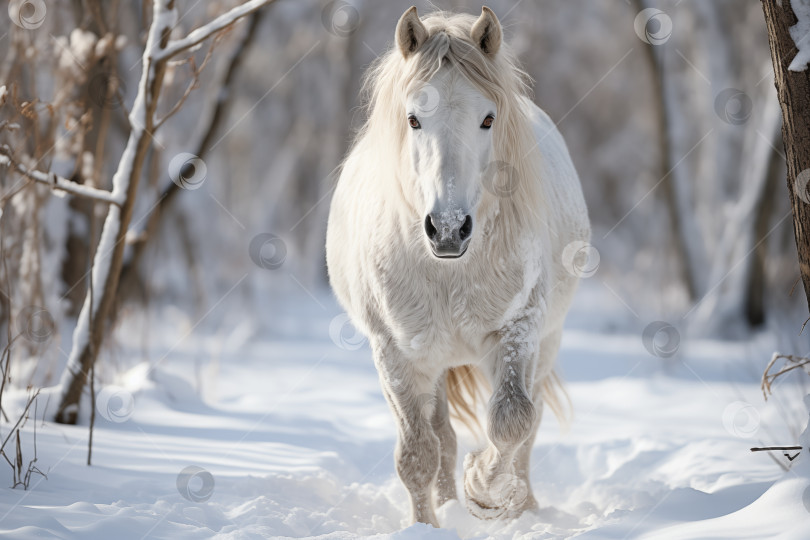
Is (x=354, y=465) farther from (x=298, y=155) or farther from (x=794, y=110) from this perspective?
(x=298, y=155)

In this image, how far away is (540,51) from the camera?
2127cm

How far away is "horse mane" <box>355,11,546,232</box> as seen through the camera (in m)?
3.06

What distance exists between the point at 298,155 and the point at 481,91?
2033cm

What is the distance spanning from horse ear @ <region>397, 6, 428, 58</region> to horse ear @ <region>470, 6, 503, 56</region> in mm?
219

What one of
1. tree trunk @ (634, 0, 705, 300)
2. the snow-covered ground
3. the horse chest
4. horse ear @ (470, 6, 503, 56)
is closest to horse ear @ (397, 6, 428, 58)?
horse ear @ (470, 6, 503, 56)

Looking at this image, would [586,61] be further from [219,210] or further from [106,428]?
[106,428]

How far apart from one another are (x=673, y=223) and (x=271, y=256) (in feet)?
26.2

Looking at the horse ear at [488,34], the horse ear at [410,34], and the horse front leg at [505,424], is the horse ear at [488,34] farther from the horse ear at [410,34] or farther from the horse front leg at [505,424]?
the horse front leg at [505,424]

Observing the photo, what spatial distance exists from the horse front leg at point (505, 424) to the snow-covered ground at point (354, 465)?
0.17 m

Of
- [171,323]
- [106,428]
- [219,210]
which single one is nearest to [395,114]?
[106,428]

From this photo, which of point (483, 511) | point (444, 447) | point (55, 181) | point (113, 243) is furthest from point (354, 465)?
point (55, 181)

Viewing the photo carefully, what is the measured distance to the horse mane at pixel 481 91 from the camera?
3057mm

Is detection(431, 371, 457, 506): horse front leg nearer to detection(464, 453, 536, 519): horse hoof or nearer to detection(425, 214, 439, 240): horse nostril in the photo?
detection(464, 453, 536, 519): horse hoof

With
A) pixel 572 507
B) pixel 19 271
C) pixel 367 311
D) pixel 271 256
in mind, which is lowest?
pixel 572 507
